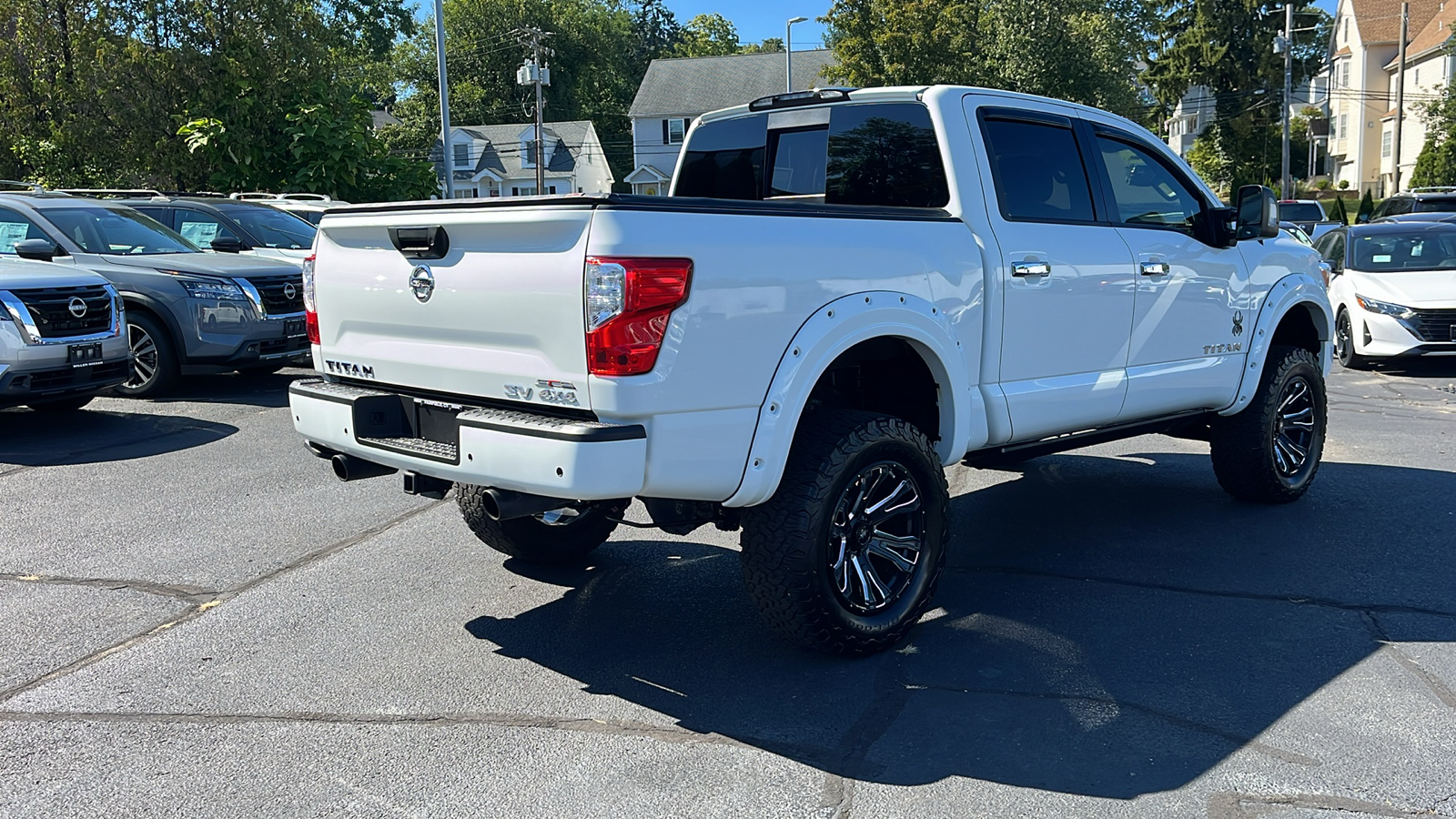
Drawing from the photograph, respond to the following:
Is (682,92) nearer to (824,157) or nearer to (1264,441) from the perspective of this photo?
(1264,441)

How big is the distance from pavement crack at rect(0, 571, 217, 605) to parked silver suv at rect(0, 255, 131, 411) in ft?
11.3

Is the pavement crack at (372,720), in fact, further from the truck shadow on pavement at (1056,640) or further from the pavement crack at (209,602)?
the pavement crack at (209,602)

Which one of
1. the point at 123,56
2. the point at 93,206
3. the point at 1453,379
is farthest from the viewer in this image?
the point at 123,56

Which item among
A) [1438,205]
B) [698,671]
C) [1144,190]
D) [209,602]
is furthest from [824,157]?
[1438,205]

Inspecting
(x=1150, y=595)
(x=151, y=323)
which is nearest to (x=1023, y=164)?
(x=1150, y=595)

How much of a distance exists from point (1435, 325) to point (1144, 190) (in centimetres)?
777

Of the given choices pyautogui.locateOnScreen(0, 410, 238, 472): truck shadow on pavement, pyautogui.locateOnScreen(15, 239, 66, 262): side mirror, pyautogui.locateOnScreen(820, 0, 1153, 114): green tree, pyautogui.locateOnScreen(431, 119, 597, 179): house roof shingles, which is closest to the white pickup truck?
pyautogui.locateOnScreen(0, 410, 238, 472): truck shadow on pavement

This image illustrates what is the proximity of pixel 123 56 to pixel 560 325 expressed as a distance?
66.8 ft

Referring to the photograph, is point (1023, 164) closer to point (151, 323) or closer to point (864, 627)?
point (864, 627)

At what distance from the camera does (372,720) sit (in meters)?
3.89

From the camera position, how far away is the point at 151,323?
33.7 feet

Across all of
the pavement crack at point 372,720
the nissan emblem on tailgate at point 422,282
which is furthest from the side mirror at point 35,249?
the nissan emblem on tailgate at point 422,282

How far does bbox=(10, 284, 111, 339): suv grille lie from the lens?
8500 mm

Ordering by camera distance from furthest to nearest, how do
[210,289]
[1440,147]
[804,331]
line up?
1. [1440,147]
2. [210,289]
3. [804,331]
